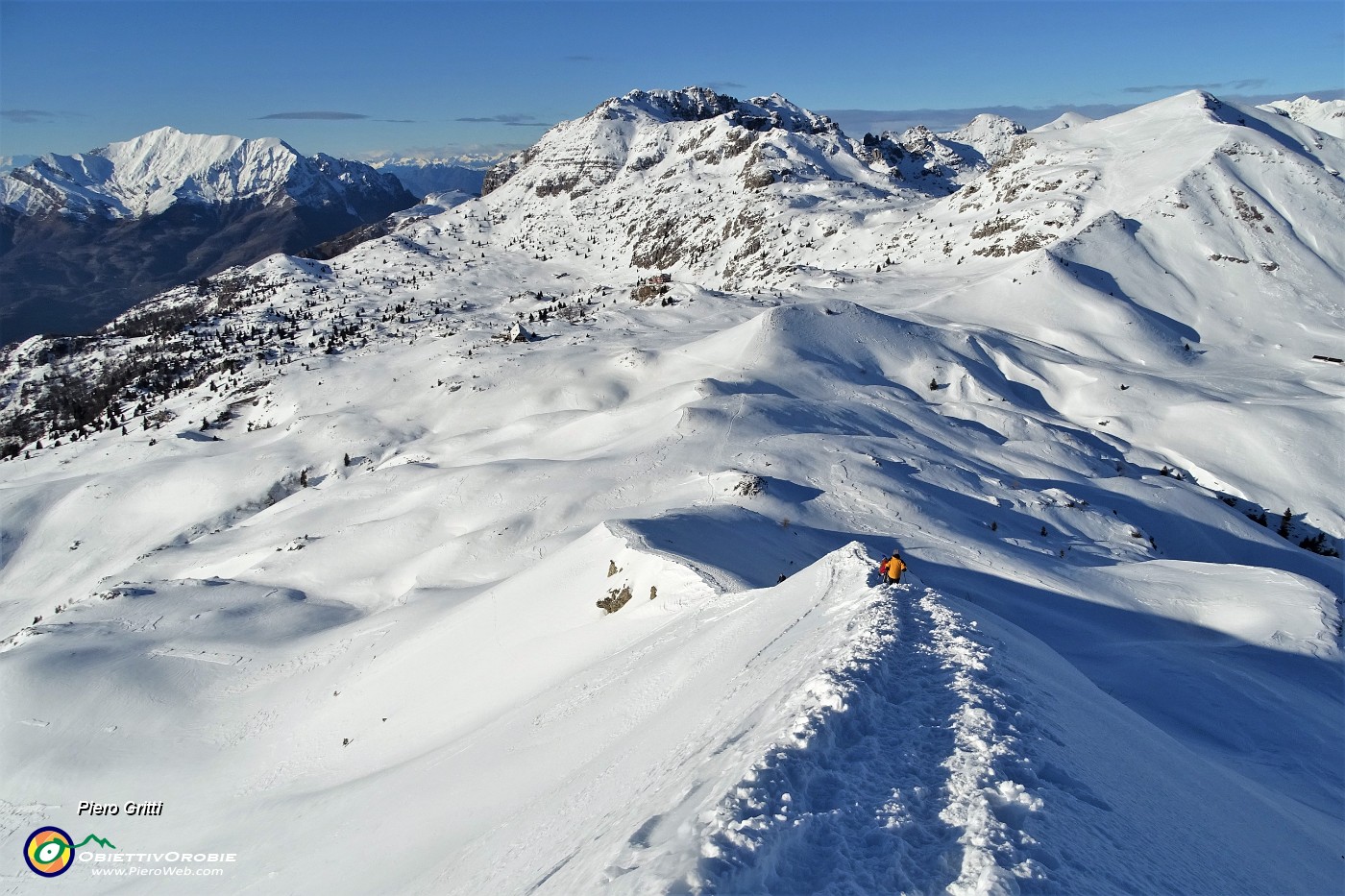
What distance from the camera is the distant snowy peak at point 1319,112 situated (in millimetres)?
114375

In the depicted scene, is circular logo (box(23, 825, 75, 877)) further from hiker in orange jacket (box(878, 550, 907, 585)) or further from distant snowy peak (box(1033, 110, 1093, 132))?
distant snowy peak (box(1033, 110, 1093, 132))

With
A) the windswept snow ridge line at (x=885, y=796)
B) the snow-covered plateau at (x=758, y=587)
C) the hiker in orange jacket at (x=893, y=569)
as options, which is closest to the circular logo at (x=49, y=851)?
the snow-covered plateau at (x=758, y=587)

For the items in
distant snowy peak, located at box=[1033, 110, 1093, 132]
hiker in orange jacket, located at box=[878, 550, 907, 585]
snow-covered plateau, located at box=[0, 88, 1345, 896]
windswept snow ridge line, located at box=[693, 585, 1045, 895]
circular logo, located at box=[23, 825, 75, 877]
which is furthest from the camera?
distant snowy peak, located at box=[1033, 110, 1093, 132]

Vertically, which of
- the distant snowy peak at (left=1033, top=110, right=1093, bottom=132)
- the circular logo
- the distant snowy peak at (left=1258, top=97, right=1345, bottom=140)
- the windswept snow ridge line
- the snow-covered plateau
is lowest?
the circular logo

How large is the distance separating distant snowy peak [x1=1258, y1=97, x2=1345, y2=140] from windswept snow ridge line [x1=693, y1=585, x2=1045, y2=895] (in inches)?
5758

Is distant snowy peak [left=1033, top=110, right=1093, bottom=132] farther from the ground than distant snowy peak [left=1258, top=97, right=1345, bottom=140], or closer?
closer

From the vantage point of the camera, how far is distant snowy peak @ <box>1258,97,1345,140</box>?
375ft

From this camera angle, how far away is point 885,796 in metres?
7.22

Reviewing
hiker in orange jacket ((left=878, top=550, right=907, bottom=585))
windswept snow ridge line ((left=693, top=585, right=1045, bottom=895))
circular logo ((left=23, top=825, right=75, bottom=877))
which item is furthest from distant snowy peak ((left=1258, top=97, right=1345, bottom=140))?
circular logo ((left=23, top=825, right=75, bottom=877))

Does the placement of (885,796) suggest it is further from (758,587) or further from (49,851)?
(49,851)

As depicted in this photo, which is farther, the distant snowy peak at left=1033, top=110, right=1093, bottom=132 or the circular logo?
the distant snowy peak at left=1033, top=110, right=1093, bottom=132

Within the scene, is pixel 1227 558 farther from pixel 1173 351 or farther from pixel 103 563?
pixel 103 563

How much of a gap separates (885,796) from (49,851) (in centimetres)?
1989

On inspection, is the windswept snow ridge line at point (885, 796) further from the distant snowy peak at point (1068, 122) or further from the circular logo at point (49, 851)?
the distant snowy peak at point (1068, 122)
